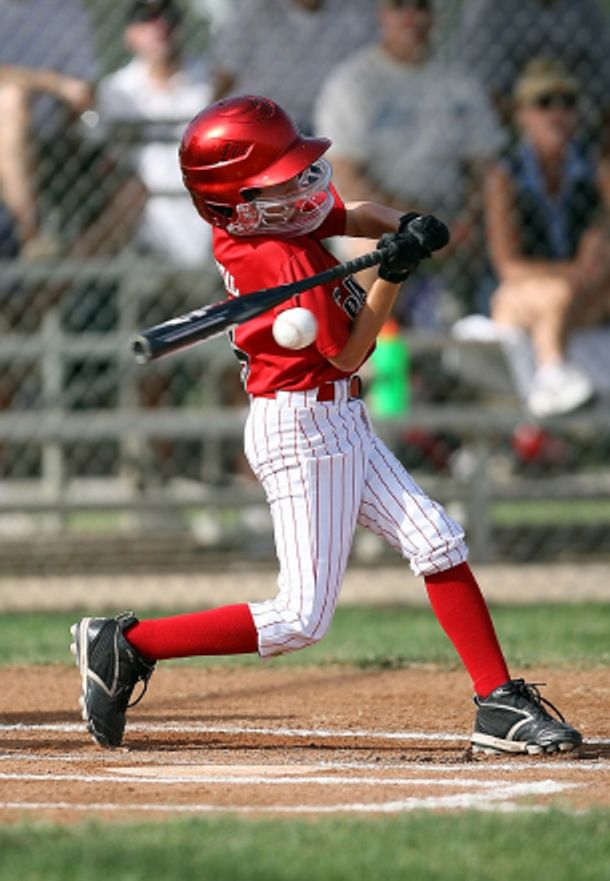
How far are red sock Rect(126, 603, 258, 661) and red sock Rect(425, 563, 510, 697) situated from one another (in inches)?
19.7

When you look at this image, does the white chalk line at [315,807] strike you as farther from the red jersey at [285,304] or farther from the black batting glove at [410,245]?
the black batting glove at [410,245]

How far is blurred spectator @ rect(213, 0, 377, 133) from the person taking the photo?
921 centimetres

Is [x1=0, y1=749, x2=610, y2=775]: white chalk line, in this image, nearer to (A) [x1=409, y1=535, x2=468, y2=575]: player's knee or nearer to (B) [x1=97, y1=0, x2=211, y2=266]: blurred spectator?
(A) [x1=409, y1=535, x2=468, y2=575]: player's knee

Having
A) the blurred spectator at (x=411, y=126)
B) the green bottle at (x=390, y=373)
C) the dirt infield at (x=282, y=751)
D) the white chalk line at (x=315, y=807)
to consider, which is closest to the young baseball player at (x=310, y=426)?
the dirt infield at (x=282, y=751)

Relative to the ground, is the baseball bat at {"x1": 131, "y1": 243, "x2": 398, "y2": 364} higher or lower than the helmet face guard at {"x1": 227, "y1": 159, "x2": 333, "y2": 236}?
lower

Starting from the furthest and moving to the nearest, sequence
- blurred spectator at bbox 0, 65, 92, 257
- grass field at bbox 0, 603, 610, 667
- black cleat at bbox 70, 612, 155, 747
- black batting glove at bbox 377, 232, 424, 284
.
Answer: blurred spectator at bbox 0, 65, 92, 257
grass field at bbox 0, 603, 610, 667
black cleat at bbox 70, 612, 155, 747
black batting glove at bbox 377, 232, 424, 284

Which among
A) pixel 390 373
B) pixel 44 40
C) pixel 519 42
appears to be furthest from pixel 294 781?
pixel 519 42

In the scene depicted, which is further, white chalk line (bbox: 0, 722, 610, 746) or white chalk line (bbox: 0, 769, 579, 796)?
white chalk line (bbox: 0, 722, 610, 746)

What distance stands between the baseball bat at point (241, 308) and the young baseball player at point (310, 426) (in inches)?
0.6

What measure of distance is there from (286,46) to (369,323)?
5.41 meters

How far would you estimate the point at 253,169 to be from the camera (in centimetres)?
423

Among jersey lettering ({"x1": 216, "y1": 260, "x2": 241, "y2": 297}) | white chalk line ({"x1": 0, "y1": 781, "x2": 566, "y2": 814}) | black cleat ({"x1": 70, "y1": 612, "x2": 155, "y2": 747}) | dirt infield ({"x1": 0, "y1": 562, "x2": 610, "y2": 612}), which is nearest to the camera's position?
white chalk line ({"x1": 0, "y1": 781, "x2": 566, "y2": 814})

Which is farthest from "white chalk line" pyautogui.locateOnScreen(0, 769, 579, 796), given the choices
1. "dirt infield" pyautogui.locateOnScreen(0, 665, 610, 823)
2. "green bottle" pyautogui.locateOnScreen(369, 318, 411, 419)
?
"green bottle" pyautogui.locateOnScreen(369, 318, 411, 419)

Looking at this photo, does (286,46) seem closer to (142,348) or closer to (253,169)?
(253,169)
